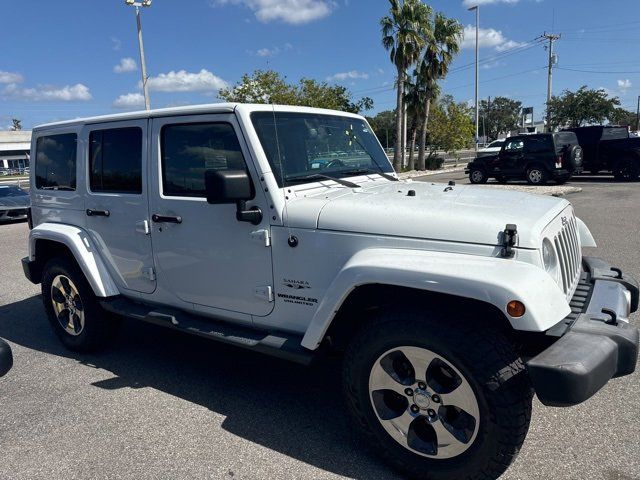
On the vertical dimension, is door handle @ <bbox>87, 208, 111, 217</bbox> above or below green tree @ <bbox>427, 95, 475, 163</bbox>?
below

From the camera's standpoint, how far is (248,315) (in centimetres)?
330

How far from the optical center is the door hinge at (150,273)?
3.81m

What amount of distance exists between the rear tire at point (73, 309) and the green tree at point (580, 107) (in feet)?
164

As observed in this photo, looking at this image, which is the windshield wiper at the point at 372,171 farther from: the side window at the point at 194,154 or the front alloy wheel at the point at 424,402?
the front alloy wheel at the point at 424,402

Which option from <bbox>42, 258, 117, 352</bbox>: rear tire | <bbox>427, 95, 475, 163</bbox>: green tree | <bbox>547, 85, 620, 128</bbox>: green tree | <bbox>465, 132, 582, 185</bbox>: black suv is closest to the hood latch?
<bbox>42, 258, 117, 352</bbox>: rear tire

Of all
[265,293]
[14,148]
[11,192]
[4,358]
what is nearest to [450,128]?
[11,192]

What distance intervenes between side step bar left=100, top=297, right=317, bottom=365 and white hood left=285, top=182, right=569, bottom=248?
718 mm

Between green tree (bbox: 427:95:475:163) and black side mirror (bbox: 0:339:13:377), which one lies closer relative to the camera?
black side mirror (bbox: 0:339:13:377)

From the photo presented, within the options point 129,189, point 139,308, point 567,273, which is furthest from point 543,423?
point 129,189

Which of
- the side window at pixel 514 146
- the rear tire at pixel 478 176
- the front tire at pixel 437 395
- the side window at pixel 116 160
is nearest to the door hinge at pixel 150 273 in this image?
the side window at pixel 116 160

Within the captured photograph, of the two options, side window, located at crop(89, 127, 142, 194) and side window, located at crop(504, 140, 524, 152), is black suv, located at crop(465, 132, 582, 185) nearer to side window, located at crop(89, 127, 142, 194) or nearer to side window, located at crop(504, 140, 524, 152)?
side window, located at crop(504, 140, 524, 152)

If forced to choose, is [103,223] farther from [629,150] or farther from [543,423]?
[629,150]

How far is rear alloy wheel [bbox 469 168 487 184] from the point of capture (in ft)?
63.2

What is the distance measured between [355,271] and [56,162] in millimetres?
3319
